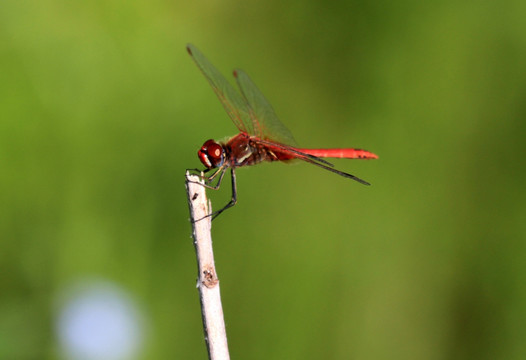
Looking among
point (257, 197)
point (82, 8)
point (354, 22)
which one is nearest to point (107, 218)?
point (257, 197)

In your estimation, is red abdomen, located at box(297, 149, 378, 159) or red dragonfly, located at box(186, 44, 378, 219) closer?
red dragonfly, located at box(186, 44, 378, 219)

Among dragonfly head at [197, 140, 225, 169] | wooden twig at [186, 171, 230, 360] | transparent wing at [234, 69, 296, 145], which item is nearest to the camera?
wooden twig at [186, 171, 230, 360]

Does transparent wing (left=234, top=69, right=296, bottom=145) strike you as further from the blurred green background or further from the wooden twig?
the wooden twig

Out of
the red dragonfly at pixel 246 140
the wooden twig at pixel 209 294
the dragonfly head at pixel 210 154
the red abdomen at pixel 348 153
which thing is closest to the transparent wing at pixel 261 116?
the red dragonfly at pixel 246 140

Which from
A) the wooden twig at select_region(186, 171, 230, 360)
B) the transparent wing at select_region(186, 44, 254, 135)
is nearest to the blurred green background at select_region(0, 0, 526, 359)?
the transparent wing at select_region(186, 44, 254, 135)

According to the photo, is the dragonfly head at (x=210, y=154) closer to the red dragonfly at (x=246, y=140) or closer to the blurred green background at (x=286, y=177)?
the red dragonfly at (x=246, y=140)

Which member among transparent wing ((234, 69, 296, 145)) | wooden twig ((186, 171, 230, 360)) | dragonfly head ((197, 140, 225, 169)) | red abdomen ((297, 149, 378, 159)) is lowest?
wooden twig ((186, 171, 230, 360))

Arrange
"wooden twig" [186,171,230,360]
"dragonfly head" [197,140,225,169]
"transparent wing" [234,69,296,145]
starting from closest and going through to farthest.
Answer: "wooden twig" [186,171,230,360] → "dragonfly head" [197,140,225,169] → "transparent wing" [234,69,296,145]
